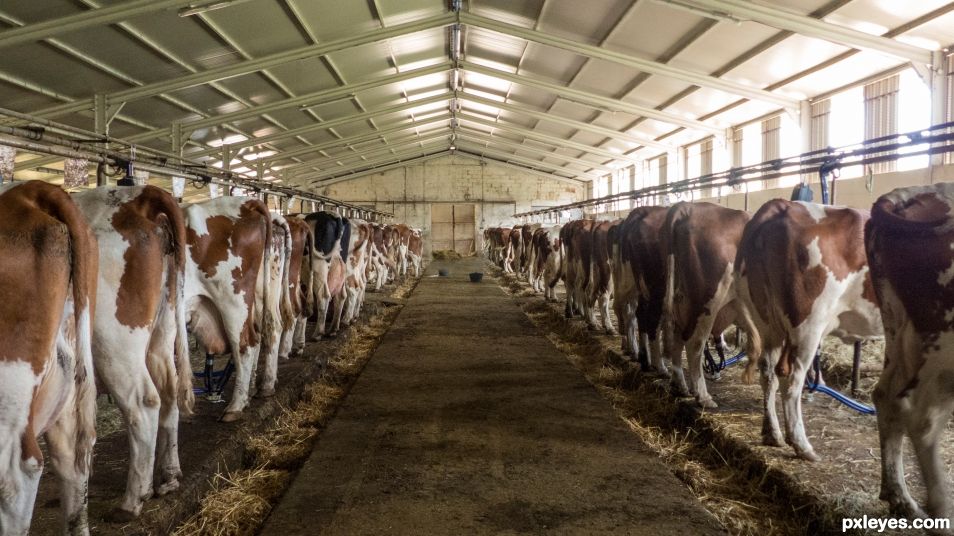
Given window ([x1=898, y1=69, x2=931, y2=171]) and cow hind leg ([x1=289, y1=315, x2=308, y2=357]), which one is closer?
cow hind leg ([x1=289, y1=315, x2=308, y2=357])

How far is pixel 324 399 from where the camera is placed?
6.20 meters

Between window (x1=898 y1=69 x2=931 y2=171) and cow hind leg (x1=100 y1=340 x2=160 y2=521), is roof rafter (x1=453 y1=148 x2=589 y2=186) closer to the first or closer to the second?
window (x1=898 y1=69 x2=931 y2=171)

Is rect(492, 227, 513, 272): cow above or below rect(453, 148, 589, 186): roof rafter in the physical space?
below

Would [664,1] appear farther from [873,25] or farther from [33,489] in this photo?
[33,489]

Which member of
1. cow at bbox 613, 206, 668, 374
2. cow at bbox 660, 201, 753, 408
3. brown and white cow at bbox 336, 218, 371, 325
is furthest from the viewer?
brown and white cow at bbox 336, 218, 371, 325

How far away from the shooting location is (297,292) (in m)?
7.10

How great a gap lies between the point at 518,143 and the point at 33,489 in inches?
1041

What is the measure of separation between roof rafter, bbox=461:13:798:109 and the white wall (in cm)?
2058

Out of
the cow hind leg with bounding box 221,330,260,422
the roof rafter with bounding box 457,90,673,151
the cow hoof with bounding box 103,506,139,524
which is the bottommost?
the cow hoof with bounding box 103,506,139,524

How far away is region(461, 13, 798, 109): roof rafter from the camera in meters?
12.9

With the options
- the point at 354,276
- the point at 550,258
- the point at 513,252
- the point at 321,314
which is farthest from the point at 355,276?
the point at 513,252

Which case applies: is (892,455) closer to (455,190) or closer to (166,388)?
(166,388)

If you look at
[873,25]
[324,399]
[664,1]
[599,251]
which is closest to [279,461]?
[324,399]

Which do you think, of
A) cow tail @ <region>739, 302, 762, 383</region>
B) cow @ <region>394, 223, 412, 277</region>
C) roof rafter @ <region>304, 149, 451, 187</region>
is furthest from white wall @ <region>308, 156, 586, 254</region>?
cow tail @ <region>739, 302, 762, 383</region>
